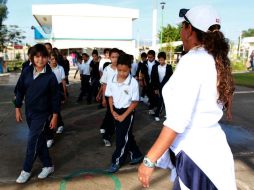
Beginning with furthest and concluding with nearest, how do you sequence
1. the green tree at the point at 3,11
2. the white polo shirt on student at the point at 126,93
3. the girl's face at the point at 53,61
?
the green tree at the point at 3,11
the girl's face at the point at 53,61
the white polo shirt on student at the point at 126,93

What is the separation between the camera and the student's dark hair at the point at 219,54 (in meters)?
1.90

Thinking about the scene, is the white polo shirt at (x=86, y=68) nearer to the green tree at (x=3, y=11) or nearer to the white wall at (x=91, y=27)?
the green tree at (x=3, y=11)

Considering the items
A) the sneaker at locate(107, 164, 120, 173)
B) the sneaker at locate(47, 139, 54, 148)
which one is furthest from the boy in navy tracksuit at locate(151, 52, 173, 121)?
the sneaker at locate(107, 164, 120, 173)

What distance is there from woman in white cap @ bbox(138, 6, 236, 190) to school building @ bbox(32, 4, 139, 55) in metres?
38.8

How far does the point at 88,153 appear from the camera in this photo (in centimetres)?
529

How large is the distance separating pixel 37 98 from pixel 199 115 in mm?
2546

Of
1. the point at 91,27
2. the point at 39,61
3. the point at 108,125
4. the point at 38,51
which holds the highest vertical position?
the point at 91,27

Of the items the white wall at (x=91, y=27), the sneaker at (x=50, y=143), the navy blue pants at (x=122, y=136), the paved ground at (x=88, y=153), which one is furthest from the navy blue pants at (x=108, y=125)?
the white wall at (x=91, y=27)

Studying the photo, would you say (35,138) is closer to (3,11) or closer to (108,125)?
(108,125)

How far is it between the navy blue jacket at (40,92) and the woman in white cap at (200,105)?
94.3 inches

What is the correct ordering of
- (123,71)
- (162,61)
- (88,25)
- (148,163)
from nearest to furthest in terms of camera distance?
(148,163) < (123,71) < (162,61) < (88,25)

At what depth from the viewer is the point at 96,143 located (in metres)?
5.85

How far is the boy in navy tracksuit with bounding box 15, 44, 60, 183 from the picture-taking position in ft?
13.1

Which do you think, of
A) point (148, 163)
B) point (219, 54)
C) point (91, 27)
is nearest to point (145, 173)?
point (148, 163)
